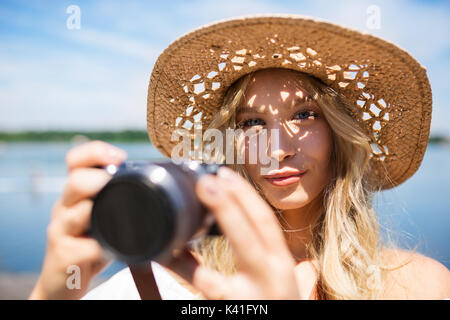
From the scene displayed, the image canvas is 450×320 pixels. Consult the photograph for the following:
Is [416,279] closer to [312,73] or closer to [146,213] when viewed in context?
[312,73]

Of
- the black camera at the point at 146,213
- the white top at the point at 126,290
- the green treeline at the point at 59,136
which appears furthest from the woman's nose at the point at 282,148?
the green treeline at the point at 59,136

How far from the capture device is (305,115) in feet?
4.03

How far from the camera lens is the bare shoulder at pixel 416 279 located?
3.92ft

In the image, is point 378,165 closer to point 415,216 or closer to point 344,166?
point 344,166

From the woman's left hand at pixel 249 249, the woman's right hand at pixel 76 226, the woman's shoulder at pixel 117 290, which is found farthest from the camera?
the woman's shoulder at pixel 117 290

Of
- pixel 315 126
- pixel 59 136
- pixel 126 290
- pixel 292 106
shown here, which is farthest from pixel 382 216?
pixel 59 136

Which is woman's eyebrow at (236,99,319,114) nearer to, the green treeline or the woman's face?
the woman's face

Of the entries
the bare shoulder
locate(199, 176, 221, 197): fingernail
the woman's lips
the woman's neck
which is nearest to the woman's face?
the woman's lips

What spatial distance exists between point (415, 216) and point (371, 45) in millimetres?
4152

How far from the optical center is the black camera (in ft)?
2.09

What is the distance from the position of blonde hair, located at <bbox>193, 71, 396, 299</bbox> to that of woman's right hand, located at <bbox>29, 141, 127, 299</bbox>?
2.09 feet

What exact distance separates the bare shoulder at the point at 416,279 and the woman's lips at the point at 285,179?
489 millimetres

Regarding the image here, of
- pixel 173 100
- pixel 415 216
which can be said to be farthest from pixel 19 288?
pixel 415 216

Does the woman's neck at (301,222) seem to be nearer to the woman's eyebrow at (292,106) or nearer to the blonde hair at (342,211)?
the blonde hair at (342,211)
